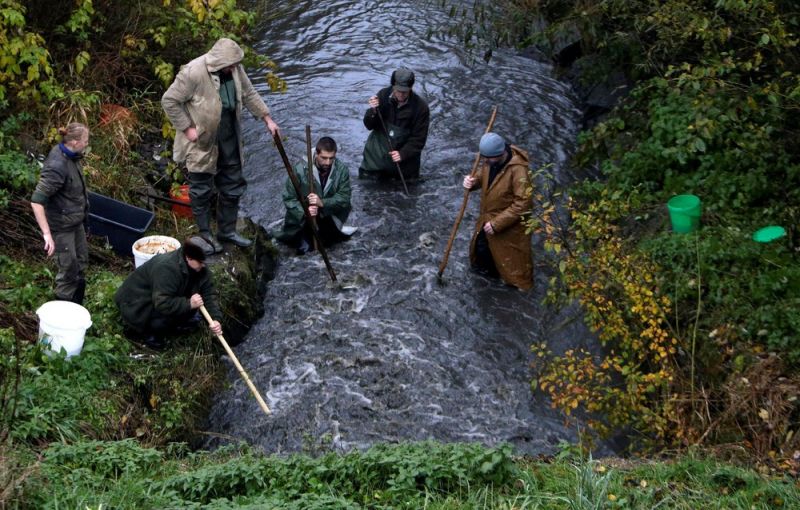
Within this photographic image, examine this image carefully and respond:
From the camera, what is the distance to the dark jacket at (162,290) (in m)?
7.43

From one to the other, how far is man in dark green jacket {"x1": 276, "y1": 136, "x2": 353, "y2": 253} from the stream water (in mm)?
246

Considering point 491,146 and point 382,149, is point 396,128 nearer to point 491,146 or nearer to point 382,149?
point 382,149

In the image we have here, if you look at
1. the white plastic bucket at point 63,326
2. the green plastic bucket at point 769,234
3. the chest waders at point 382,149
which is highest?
the white plastic bucket at point 63,326

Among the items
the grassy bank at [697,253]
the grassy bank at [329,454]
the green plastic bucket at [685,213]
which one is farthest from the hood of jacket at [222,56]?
the green plastic bucket at [685,213]

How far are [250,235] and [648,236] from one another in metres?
4.35

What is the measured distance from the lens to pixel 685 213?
863 centimetres

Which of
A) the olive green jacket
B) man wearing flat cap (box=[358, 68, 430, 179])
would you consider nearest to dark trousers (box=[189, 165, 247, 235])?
the olive green jacket

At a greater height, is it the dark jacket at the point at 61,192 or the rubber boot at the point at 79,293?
the dark jacket at the point at 61,192

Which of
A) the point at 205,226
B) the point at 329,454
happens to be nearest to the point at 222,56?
the point at 205,226

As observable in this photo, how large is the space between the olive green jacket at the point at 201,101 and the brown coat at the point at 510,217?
2.77m

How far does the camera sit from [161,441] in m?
6.95

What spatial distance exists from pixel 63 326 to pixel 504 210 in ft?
14.9

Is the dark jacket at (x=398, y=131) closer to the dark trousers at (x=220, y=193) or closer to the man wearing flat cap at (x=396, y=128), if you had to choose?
the man wearing flat cap at (x=396, y=128)

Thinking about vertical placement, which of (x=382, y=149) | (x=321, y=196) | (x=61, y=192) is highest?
(x=61, y=192)
